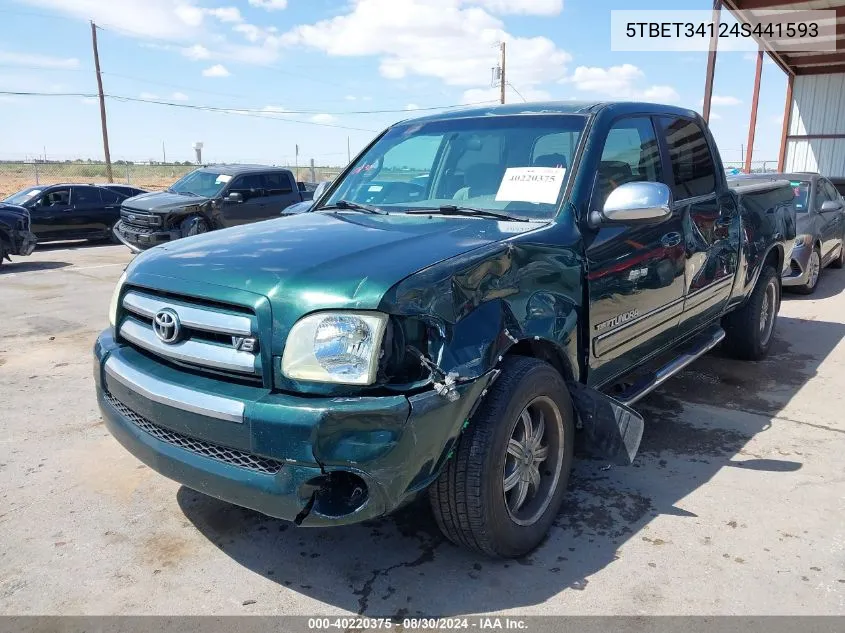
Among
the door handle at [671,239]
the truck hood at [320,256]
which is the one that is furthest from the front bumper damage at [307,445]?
the door handle at [671,239]

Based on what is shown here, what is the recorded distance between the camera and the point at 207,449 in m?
2.46

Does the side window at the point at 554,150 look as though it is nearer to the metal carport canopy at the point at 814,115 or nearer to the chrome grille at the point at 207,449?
the chrome grille at the point at 207,449

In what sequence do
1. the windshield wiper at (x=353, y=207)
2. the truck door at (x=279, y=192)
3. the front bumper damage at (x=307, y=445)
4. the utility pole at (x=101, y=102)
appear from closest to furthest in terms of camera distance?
the front bumper damage at (x=307, y=445)
the windshield wiper at (x=353, y=207)
the truck door at (x=279, y=192)
the utility pole at (x=101, y=102)

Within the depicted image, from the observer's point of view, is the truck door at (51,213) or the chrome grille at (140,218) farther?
the truck door at (51,213)

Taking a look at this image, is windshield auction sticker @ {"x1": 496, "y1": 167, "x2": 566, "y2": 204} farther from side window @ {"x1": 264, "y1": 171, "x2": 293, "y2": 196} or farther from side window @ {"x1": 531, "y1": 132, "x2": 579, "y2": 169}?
side window @ {"x1": 264, "y1": 171, "x2": 293, "y2": 196}

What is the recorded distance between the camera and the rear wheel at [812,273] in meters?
8.63

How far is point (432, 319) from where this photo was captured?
2346 millimetres

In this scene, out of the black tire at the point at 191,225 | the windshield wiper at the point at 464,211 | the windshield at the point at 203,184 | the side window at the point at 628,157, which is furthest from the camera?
the windshield at the point at 203,184

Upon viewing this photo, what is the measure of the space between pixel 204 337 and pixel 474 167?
5.78ft

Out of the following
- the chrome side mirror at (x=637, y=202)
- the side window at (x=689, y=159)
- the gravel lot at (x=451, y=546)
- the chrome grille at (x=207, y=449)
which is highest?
the side window at (x=689, y=159)

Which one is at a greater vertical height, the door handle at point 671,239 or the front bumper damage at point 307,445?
the door handle at point 671,239

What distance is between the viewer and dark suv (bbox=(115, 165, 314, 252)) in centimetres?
1250

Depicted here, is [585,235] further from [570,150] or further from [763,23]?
[763,23]

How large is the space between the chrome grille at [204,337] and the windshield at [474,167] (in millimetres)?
1348
